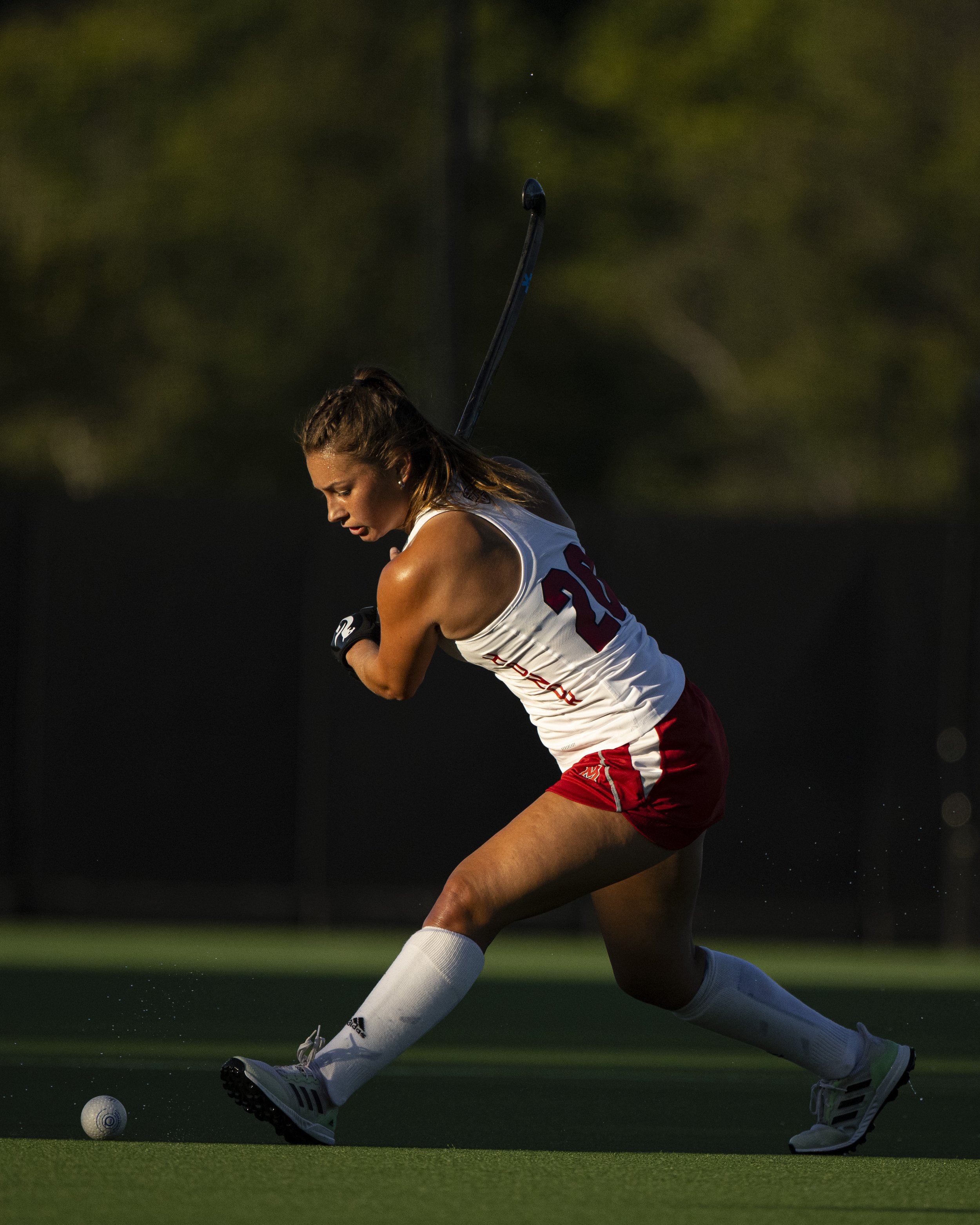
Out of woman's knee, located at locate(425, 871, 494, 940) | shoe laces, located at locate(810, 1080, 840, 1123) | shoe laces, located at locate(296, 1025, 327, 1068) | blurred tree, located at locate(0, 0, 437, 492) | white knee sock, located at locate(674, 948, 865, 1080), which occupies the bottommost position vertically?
blurred tree, located at locate(0, 0, 437, 492)

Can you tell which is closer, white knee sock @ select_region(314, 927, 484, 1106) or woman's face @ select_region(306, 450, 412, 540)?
white knee sock @ select_region(314, 927, 484, 1106)

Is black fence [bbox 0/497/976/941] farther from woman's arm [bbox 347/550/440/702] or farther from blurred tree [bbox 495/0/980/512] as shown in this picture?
blurred tree [bbox 495/0/980/512]

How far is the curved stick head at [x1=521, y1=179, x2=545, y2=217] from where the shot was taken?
6.27 m

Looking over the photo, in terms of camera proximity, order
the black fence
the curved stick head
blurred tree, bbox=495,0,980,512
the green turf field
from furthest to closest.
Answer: blurred tree, bbox=495,0,980,512 < the black fence < the curved stick head < the green turf field

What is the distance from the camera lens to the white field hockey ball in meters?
5.05

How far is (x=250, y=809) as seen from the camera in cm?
1137

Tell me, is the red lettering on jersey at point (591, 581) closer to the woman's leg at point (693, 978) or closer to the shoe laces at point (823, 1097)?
the woman's leg at point (693, 978)

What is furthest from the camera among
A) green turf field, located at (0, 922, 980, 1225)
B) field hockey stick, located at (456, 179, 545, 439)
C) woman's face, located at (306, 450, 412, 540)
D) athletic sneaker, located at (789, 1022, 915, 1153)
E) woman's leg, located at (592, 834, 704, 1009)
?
field hockey stick, located at (456, 179, 545, 439)

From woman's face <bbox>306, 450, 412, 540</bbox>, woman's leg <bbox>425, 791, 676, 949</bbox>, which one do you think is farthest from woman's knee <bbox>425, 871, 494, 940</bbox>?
woman's face <bbox>306, 450, 412, 540</bbox>

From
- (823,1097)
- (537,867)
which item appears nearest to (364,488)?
(537,867)

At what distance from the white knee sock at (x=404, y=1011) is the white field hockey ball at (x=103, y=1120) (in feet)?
1.80

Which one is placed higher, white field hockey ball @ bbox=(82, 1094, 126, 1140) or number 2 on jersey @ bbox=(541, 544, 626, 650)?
number 2 on jersey @ bbox=(541, 544, 626, 650)

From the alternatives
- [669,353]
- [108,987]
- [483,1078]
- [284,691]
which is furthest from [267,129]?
[483,1078]

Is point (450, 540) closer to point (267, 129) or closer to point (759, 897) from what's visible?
point (759, 897)
